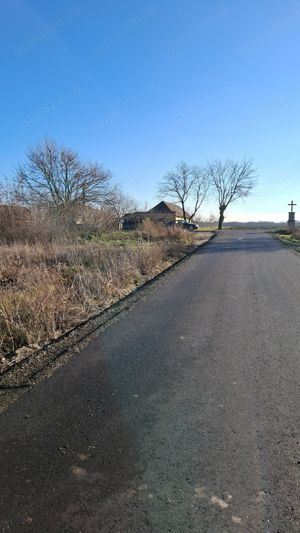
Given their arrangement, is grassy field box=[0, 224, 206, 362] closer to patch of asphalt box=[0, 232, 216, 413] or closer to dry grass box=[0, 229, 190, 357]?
dry grass box=[0, 229, 190, 357]

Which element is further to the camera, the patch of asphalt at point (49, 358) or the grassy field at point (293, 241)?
the grassy field at point (293, 241)

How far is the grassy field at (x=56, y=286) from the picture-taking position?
217 inches

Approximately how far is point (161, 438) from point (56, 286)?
519cm

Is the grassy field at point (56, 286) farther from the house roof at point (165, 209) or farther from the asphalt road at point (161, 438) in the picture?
the house roof at point (165, 209)

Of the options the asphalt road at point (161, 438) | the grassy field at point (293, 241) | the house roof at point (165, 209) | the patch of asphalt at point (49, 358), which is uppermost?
the house roof at point (165, 209)

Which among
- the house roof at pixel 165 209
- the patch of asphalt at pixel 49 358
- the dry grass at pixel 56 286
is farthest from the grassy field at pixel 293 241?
the house roof at pixel 165 209

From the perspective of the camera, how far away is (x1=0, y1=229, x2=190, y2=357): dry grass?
5.55 metres

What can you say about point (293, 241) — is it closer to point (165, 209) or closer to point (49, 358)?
point (49, 358)

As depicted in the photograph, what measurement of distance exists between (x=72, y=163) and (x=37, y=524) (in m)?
43.9

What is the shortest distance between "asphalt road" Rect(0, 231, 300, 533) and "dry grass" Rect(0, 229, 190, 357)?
3.13 feet

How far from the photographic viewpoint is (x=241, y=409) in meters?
3.46

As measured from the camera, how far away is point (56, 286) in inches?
303

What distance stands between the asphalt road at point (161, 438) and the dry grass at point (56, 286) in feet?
3.13

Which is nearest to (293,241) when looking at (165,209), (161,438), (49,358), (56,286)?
(56,286)
